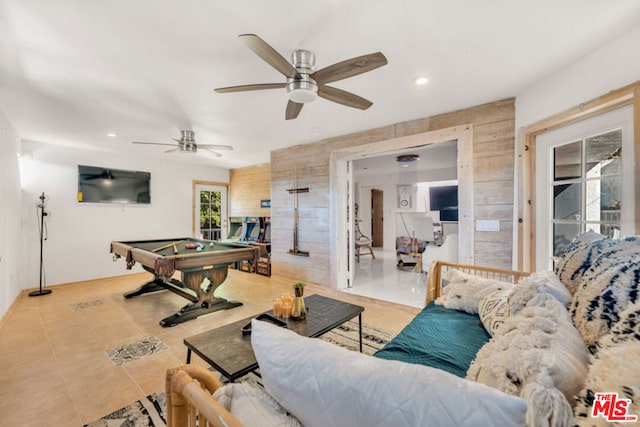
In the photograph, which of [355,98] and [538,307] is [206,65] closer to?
[355,98]

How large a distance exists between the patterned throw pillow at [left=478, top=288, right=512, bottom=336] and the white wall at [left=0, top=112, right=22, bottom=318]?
4.93 meters

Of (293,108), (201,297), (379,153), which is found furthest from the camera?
(379,153)

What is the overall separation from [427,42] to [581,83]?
50.2 inches

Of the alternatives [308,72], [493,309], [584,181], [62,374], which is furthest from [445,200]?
[62,374]

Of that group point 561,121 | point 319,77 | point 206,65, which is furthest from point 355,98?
point 561,121

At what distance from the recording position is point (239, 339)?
170cm

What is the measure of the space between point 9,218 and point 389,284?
5445 millimetres

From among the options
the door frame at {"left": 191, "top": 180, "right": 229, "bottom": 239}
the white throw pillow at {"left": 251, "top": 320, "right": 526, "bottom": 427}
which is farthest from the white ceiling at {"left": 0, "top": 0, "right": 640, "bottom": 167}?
the door frame at {"left": 191, "top": 180, "right": 229, "bottom": 239}

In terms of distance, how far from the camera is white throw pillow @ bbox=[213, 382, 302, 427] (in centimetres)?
70

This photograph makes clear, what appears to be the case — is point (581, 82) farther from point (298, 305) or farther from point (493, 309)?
point (298, 305)

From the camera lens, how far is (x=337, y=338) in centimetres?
265

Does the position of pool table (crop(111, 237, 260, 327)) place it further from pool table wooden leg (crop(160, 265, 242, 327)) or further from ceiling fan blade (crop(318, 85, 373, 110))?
ceiling fan blade (crop(318, 85, 373, 110))

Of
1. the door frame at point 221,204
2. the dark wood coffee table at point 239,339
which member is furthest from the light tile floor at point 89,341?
the door frame at point 221,204

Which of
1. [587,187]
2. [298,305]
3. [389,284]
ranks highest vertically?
[587,187]
